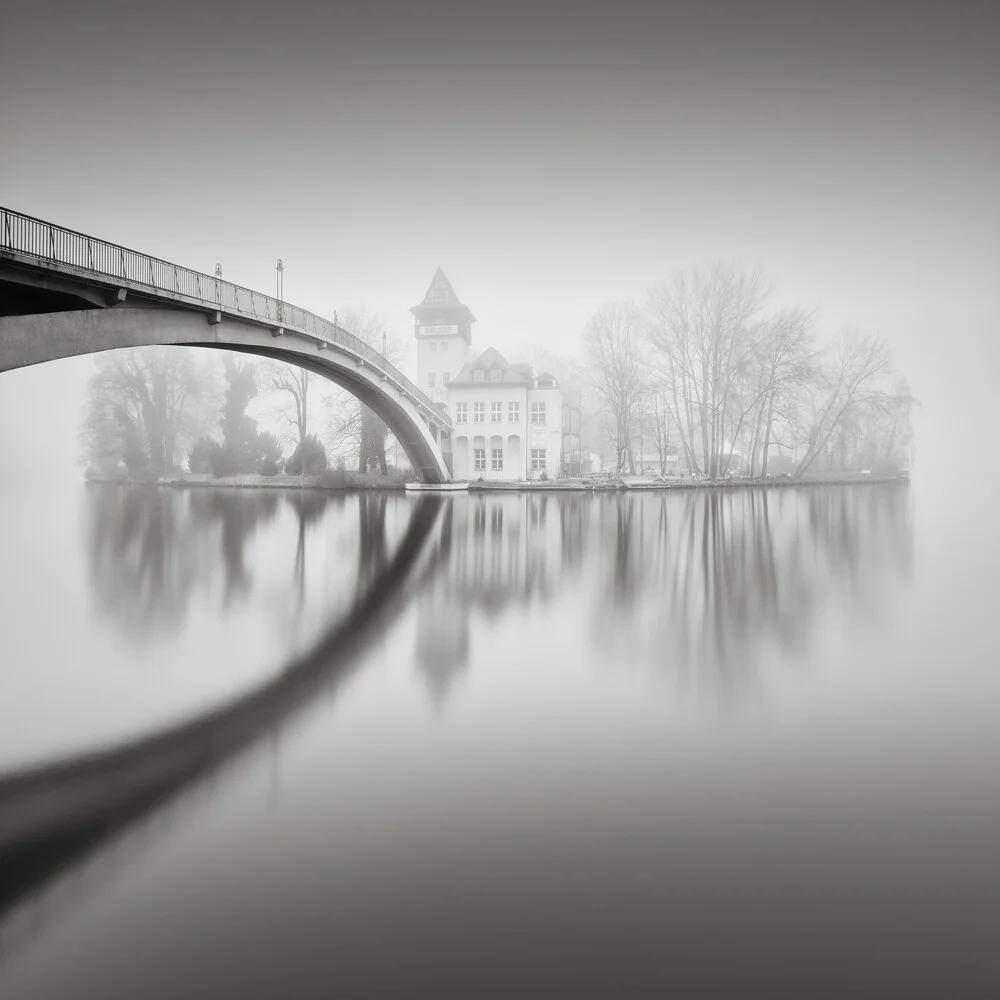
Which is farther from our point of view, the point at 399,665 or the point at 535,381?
the point at 535,381

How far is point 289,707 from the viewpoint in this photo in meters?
4.70

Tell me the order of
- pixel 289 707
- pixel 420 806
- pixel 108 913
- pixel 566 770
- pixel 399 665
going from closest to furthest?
1. pixel 108 913
2. pixel 420 806
3. pixel 566 770
4. pixel 289 707
5. pixel 399 665

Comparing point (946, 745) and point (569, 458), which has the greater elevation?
point (569, 458)

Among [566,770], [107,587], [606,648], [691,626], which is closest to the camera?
[566,770]

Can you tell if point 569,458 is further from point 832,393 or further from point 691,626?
point 691,626

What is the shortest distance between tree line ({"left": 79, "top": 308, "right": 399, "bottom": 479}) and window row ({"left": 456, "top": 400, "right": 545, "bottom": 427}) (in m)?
5.90

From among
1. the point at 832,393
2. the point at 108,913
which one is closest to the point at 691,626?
the point at 108,913

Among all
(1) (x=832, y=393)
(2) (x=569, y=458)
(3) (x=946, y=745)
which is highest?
(1) (x=832, y=393)

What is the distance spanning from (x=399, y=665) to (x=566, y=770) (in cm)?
240

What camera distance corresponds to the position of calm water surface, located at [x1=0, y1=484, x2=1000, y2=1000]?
83.7 inches

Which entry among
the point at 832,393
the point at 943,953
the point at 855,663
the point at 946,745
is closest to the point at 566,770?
the point at 943,953

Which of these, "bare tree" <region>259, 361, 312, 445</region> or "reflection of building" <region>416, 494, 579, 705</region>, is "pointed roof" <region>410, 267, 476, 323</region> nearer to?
"bare tree" <region>259, 361, 312, 445</region>

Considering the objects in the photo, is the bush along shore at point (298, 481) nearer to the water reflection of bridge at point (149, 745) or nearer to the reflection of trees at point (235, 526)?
the reflection of trees at point (235, 526)

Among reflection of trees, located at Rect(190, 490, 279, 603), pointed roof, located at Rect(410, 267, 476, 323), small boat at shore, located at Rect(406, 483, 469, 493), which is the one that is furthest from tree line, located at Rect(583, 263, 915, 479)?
reflection of trees, located at Rect(190, 490, 279, 603)
